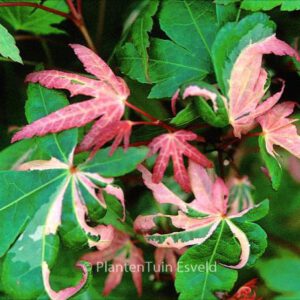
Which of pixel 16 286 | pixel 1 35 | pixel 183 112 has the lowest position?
pixel 16 286

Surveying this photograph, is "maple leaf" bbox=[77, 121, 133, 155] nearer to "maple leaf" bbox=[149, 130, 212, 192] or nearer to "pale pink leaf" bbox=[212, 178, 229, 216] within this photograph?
"maple leaf" bbox=[149, 130, 212, 192]

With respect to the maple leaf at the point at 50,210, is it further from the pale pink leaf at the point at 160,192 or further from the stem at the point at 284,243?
the stem at the point at 284,243

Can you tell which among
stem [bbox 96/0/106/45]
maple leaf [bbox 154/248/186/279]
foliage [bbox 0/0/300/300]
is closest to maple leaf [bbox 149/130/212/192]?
foliage [bbox 0/0/300/300]

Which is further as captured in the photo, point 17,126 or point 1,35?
point 17,126

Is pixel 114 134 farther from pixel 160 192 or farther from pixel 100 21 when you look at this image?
pixel 100 21

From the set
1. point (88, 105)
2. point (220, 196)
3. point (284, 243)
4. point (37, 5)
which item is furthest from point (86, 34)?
point (284, 243)

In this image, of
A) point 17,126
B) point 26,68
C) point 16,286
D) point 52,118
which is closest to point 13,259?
point 16,286

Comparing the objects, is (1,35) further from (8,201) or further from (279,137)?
(279,137)
